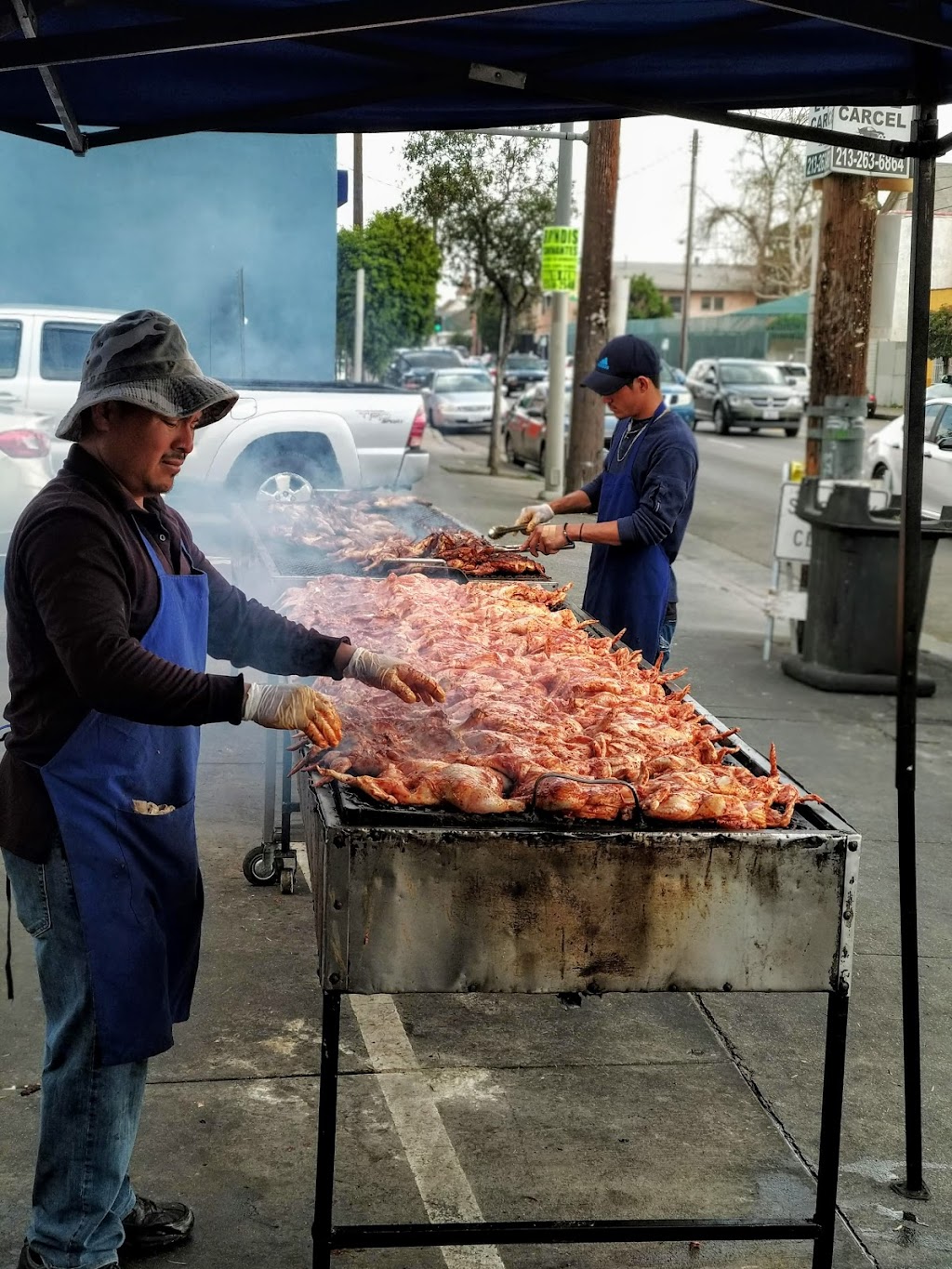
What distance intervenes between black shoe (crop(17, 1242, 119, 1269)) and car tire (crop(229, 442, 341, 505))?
10198mm

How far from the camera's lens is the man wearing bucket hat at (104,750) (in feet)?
9.23

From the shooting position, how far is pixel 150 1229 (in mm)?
3330

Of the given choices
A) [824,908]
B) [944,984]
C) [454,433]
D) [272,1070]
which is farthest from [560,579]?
[454,433]

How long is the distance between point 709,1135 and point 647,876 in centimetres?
145

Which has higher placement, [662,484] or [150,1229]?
[662,484]

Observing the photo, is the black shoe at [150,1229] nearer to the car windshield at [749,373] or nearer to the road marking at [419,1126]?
the road marking at [419,1126]

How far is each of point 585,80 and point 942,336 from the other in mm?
1358

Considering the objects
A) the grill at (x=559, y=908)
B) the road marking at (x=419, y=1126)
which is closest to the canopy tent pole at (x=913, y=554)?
the grill at (x=559, y=908)

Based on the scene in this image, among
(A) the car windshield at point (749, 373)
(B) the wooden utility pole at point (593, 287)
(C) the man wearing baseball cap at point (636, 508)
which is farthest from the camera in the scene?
(A) the car windshield at point (749, 373)

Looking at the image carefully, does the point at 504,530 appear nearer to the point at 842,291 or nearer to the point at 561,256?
the point at 842,291

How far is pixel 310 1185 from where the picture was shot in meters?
3.62

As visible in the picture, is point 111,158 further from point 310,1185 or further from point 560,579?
point 310,1185

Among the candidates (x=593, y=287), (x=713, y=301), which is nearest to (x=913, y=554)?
(x=593, y=287)

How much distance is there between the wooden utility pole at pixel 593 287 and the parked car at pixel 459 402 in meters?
13.9
